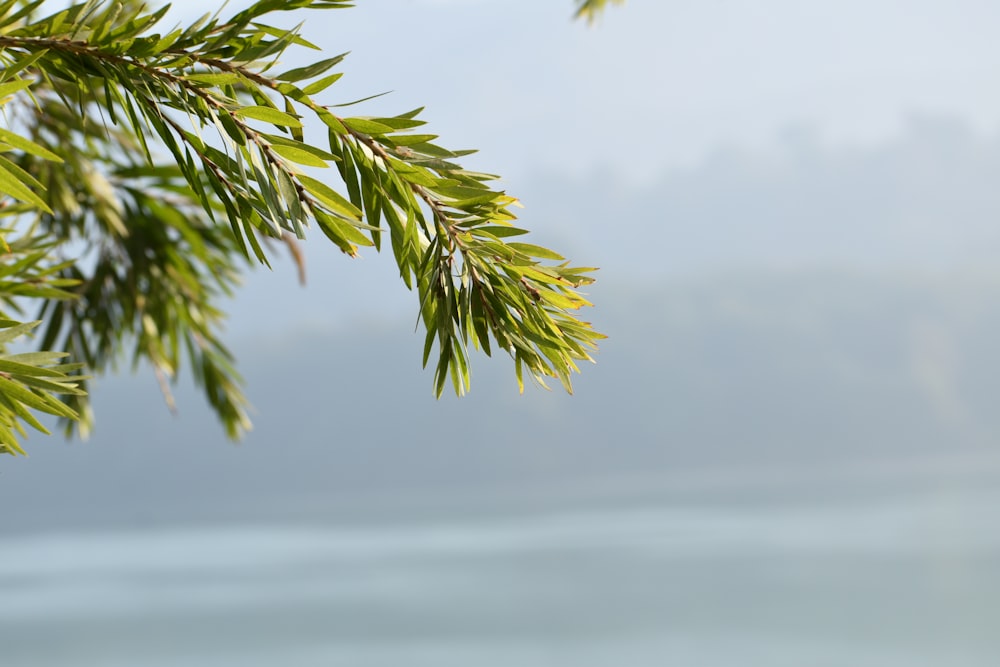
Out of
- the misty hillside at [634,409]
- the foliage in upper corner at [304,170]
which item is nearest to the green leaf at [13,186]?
the foliage in upper corner at [304,170]

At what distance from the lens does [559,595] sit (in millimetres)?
11539

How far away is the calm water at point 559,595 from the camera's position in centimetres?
852

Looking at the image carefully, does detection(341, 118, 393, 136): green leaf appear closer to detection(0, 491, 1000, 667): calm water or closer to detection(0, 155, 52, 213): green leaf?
detection(0, 155, 52, 213): green leaf

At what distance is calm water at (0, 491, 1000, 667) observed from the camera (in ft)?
28.0

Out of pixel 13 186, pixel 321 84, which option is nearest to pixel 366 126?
pixel 321 84

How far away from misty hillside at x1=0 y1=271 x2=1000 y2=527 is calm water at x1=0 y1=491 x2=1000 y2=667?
61.0 ft

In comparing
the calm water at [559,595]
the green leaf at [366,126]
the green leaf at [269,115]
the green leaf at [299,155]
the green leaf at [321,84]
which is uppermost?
the green leaf at [321,84]

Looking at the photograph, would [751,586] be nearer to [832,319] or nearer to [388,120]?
[388,120]

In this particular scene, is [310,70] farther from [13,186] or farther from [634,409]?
[634,409]

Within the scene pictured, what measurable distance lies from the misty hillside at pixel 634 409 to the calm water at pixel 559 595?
1860 centimetres

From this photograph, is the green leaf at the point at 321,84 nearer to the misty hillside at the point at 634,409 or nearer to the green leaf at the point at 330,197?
the green leaf at the point at 330,197

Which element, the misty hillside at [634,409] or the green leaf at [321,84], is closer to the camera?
the green leaf at [321,84]

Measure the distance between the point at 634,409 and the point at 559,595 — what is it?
96.8 ft

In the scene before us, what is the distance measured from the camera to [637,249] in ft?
200
